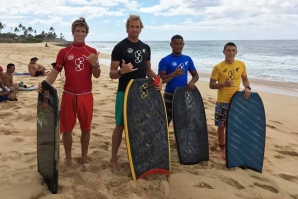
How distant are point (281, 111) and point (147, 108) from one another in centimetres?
509

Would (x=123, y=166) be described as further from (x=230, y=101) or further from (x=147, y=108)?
(x=230, y=101)

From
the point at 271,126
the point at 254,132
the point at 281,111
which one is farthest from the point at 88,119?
the point at 281,111

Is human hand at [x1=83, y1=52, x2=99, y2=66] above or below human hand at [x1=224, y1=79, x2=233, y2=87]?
above

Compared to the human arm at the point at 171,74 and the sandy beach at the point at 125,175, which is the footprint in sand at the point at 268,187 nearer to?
the sandy beach at the point at 125,175

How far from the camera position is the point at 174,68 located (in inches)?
151

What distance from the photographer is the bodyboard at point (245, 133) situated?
371 cm

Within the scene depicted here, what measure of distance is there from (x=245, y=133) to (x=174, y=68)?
1291 millimetres

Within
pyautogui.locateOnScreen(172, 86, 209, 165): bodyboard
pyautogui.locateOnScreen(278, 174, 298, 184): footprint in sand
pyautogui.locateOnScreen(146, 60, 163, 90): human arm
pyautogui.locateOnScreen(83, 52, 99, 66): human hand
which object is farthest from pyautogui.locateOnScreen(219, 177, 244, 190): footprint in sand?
pyautogui.locateOnScreen(83, 52, 99, 66): human hand

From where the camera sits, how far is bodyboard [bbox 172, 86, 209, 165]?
12.4 ft

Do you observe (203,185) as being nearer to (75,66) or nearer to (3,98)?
(75,66)

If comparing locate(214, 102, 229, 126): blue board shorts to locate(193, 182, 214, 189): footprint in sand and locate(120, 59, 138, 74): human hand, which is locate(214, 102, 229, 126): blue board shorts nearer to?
locate(193, 182, 214, 189): footprint in sand

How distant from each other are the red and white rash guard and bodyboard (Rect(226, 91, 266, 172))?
1897 millimetres

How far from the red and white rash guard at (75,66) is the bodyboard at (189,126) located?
123 centimetres

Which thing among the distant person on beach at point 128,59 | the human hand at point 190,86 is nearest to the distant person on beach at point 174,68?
the human hand at point 190,86
